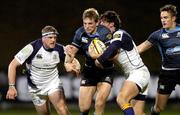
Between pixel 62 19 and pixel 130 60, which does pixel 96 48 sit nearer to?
pixel 130 60

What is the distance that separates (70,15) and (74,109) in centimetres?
503

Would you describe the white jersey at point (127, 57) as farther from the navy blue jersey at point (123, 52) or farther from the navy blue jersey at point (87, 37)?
the navy blue jersey at point (87, 37)

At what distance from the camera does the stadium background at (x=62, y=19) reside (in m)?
19.2

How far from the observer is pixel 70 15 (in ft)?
64.7

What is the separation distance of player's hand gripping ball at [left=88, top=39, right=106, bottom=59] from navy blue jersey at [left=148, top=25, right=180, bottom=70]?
1.06 meters

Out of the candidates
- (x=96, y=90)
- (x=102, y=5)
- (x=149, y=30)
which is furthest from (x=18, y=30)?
(x=96, y=90)

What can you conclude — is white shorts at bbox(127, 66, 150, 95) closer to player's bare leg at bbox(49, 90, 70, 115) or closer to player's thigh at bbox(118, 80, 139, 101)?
player's thigh at bbox(118, 80, 139, 101)

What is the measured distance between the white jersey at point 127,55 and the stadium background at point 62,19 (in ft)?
33.2

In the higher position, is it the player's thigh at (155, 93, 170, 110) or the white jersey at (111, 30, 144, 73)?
the white jersey at (111, 30, 144, 73)

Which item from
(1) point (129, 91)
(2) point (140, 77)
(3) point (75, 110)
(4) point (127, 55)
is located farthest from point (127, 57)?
(3) point (75, 110)

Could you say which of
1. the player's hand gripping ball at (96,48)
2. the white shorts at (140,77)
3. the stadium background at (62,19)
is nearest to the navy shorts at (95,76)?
the player's hand gripping ball at (96,48)

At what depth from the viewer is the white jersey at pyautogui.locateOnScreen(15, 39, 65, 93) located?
31.2 ft

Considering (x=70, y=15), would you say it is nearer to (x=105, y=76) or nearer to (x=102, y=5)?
(x=102, y=5)

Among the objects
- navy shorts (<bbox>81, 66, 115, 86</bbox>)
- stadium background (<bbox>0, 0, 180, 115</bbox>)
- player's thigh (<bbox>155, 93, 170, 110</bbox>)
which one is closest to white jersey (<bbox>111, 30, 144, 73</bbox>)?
navy shorts (<bbox>81, 66, 115, 86</bbox>)
